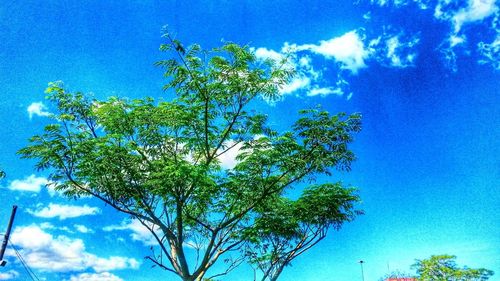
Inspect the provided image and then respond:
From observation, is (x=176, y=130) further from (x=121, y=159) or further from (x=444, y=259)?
(x=444, y=259)

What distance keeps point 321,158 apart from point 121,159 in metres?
6.78

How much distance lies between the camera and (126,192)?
13820mm

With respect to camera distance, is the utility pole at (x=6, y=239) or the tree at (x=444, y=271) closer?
the utility pole at (x=6, y=239)

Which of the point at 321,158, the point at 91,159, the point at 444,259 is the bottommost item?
the point at 91,159

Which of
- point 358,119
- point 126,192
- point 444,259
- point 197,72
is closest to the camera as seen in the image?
point 197,72

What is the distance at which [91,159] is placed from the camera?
40.2 ft

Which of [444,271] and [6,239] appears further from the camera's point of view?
[444,271]

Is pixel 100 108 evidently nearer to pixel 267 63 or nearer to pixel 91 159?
pixel 91 159

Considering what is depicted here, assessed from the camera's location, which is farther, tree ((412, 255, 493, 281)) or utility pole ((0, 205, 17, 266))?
tree ((412, 255, 493, 281))

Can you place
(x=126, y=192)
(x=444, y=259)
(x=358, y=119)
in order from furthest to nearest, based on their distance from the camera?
(x=444, y=259) → (x=126, y=192) → (x=358, y=119)

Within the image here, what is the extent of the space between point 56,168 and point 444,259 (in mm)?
37087

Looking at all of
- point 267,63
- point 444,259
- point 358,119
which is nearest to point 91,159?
point 267,63

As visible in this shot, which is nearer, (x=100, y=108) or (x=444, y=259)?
(x=100, y=108)

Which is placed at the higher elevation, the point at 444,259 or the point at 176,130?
the point at 444,259
